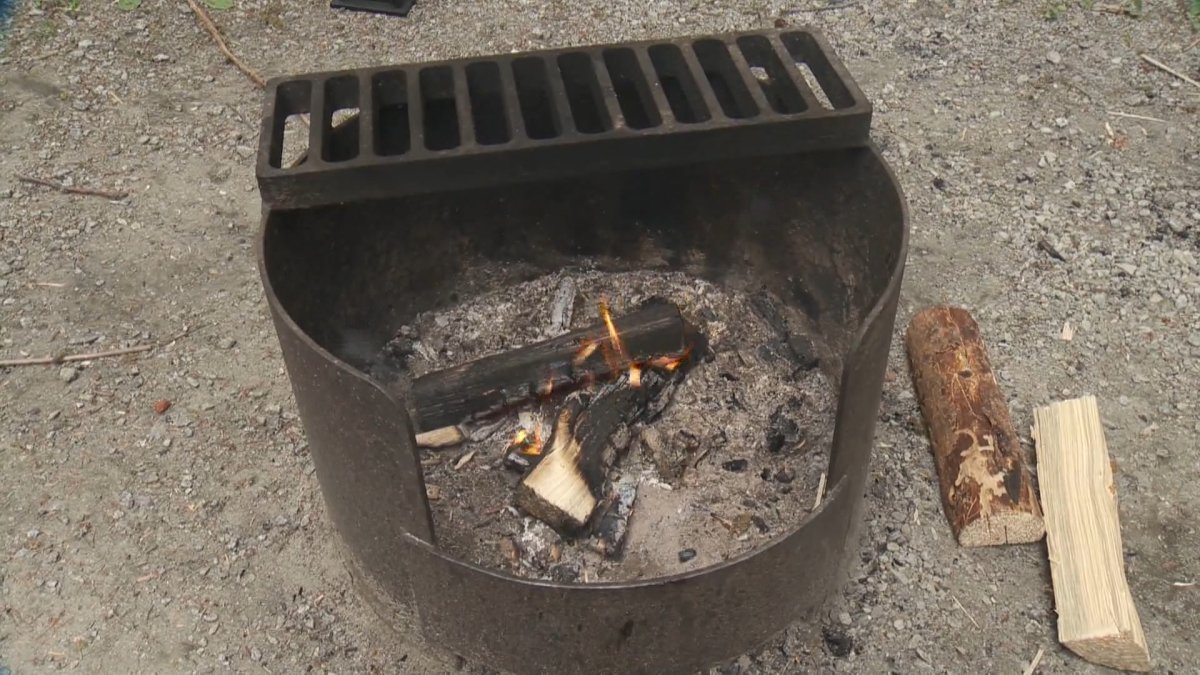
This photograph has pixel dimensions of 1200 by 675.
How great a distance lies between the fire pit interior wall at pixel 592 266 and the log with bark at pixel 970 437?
0.26 m

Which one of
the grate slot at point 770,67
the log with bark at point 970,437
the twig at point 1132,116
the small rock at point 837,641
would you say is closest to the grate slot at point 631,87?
the grate slot at point 770,67

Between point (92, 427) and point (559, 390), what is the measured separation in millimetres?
1299

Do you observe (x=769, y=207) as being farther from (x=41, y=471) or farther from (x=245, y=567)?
(x=41, y=471)

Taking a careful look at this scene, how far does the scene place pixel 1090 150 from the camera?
3.70 meters

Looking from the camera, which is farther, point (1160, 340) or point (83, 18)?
point (83, 18)

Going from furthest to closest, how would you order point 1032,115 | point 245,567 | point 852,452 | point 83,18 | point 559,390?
point 83,18
point 1032,115
point 559,390
point 245,567
point 852,452

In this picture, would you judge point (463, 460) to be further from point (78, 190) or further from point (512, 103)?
point (78, 190)

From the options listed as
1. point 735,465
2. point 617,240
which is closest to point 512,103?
point 617,240

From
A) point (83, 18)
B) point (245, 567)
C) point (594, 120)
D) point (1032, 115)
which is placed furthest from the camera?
point (83, 18)

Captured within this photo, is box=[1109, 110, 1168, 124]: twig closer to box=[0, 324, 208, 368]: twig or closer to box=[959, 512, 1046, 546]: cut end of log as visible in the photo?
box=[959, 512, 1046, 546]: cut end of log

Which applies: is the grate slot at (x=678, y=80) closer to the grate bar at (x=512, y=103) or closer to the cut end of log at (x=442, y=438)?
the grate bar at (x=512, y=103)

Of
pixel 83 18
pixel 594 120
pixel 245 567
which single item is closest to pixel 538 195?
pixel 594 120

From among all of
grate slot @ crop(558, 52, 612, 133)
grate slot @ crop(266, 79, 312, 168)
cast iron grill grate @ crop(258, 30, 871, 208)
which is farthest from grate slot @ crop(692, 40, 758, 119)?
grate slot @ crop(266, 79, 312, 168)

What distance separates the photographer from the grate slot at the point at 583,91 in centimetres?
252
